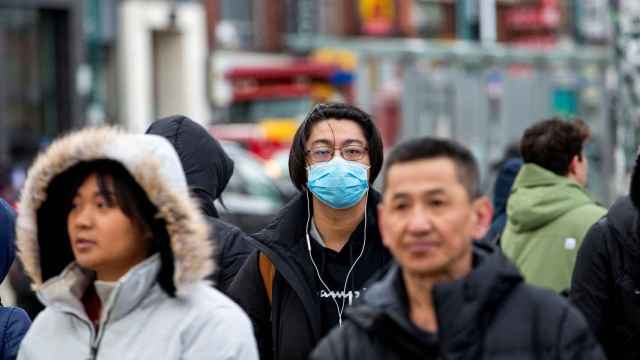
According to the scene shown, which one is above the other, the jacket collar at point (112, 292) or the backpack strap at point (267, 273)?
the jacket collar at point (112, 292)

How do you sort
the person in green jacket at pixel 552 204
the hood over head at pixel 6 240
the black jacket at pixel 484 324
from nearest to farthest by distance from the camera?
the black jacket at pixel 484 324
the hood over head at pixel 6 240
the person in green jacket at pixel 552 204

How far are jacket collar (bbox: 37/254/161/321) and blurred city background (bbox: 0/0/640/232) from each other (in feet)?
25.2

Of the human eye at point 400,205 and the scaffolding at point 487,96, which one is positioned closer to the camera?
the human eye at point 400,205

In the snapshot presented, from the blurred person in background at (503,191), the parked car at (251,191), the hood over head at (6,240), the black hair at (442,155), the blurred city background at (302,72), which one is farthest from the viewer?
the blurred city background at (302,72)

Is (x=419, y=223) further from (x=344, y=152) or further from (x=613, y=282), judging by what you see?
(x=344, y=152)

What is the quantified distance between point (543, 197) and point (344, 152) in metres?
1.71

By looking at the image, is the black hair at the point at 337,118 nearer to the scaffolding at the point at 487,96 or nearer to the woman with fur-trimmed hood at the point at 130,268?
the woman with fur-trimmed hood at the point at 130,268

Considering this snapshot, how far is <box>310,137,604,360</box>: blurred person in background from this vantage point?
3.83 meters

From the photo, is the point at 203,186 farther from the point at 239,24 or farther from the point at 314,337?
the point at 239,24

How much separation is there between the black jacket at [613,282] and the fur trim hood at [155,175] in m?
1.74

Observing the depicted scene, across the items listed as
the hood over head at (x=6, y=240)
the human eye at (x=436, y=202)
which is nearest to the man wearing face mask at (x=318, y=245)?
the hood over head at (x=6, y=240)

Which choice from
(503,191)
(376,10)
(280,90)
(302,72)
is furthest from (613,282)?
(376,10)

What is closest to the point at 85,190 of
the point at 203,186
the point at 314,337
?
the point at 314,337

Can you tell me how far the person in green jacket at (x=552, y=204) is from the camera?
7.59 m
